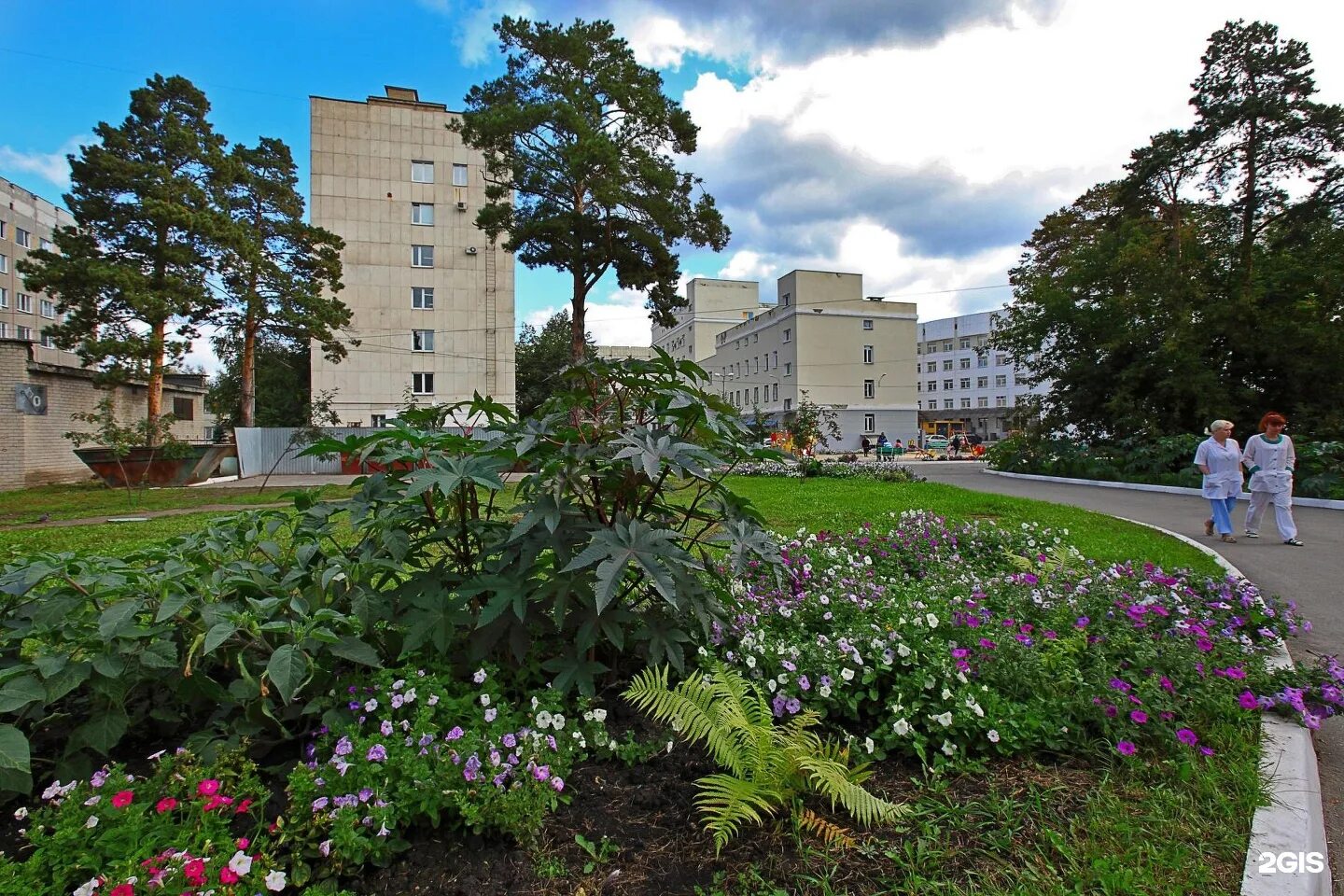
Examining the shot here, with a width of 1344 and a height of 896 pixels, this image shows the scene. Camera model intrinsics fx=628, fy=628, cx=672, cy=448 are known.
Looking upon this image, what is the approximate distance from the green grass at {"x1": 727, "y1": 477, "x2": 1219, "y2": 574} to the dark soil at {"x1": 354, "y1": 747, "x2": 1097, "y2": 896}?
4195 mm

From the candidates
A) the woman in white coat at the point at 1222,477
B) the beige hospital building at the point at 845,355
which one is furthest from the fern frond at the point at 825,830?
the beige hospital building at the point at 845,355

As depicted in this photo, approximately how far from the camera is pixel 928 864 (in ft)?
4.99

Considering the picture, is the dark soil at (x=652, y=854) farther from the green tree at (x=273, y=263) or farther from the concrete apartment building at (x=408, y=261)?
the concrete apartment building at (x=408, y=261)

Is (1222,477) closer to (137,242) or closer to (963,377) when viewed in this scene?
(137,242)

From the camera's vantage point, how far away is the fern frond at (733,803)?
1.54 meters

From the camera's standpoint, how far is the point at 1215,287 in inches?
655

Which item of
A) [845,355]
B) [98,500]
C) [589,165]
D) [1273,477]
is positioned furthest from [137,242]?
[845,355]

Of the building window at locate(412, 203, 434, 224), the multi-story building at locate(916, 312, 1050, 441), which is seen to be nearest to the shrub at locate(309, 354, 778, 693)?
the building window at locate(412, 203, 434, 224)

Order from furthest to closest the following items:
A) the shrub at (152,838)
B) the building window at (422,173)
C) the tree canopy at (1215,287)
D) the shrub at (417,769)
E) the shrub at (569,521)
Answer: the building window at (422,173) → the tree canopy at (1215,287) → the shrub at (569,521) → the shrub at (417,769) → the shrub at (152,838)

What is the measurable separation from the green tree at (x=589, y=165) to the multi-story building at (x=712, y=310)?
50.8m

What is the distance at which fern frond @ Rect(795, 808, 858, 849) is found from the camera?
1588 millimetres

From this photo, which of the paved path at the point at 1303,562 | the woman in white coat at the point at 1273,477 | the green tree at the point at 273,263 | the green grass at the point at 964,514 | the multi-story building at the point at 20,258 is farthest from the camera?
the multi-story building at the point at 20,258

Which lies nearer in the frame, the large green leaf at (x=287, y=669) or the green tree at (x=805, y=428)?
the large green leaf at (x=287, y=669)

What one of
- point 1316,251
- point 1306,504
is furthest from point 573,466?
point 1316,251
